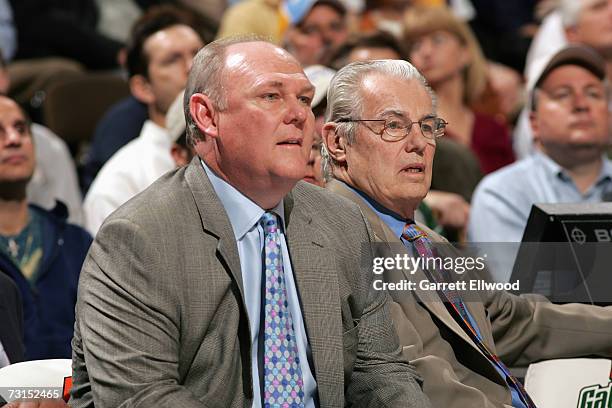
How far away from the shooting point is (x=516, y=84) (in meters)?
7.17

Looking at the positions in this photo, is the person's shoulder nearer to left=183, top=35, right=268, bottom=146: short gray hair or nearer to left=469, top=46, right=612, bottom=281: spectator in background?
left=183, top=35, right=268, bottom=146: short gray hair

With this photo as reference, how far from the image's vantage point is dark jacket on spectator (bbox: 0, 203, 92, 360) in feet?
12.4

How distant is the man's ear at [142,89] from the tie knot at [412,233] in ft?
7.82

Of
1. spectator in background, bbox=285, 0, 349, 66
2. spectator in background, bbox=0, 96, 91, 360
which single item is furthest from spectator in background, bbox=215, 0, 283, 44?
spectator in background, bbox=0, 96, 91, 360

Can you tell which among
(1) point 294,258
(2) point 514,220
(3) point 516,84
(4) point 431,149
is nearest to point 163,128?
(2) point 514,220

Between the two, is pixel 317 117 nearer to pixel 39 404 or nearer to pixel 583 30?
pixel 39 404

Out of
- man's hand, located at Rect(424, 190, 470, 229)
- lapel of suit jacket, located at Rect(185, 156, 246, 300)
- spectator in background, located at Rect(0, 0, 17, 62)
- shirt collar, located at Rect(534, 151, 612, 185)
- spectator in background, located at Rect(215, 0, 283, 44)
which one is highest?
spectator in background, located at Rect(215, 0, 283, 44)

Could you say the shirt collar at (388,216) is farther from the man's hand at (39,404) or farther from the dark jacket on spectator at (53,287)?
the dark jacket on spectator at (53,287)

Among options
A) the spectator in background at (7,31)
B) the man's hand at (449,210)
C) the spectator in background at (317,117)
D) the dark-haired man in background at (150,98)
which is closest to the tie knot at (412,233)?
the spectator in background at (317,117)

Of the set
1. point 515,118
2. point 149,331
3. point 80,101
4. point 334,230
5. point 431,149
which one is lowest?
point 149,331

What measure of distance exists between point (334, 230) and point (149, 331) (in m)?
0.57

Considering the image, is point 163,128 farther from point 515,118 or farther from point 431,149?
point 515,118

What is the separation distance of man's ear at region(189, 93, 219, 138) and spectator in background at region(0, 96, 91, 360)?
64.3 inches

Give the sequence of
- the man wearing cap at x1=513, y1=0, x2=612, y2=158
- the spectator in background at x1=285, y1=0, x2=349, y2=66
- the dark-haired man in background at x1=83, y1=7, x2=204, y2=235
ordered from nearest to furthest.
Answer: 1. the dark-haired man in background at x1=83, y1=7, x2=204, y2=235
2. the man wearing cap at x1=513, y1=0, x2=612, y2=158
3. the spectator in background at x1=285, y1=0, x2=349, y2=66
